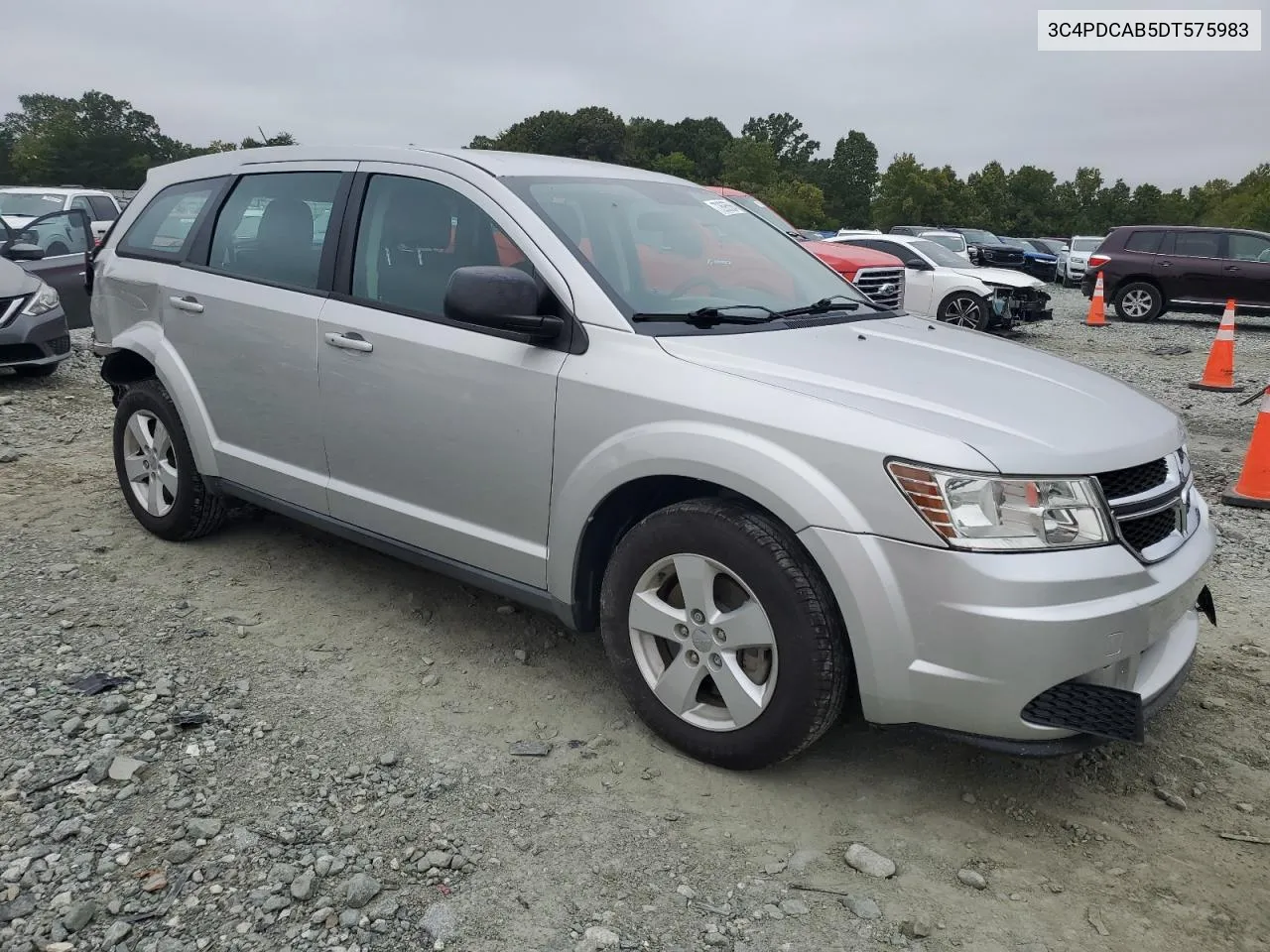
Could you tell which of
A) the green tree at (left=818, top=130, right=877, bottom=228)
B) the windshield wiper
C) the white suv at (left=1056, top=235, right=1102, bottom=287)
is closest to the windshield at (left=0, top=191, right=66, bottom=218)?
the windshield wiper

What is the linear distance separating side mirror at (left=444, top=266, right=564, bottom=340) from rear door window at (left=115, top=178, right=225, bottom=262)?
6.70ft

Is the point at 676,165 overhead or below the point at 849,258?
overhead

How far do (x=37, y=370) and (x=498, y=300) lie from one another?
7601mm

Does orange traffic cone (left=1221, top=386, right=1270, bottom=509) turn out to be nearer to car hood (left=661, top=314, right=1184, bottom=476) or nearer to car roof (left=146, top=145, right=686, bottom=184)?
car hood (left=661, top=314, right=1184, bottom=476)

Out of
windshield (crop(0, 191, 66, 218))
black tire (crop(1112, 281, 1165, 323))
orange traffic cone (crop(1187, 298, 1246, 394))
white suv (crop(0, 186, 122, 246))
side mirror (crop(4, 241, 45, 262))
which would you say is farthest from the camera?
black tire (crop(1112, 281, 1165, 323))

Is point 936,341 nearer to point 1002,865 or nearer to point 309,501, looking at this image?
point 1002,865

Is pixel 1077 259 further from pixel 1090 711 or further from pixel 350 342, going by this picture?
pixel 1090 711

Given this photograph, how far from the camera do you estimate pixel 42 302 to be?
855cm

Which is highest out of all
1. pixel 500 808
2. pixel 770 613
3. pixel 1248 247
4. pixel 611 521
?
pixel 1248 247

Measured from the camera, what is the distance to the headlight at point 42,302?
842cm

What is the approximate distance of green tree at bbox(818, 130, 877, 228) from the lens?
97.6 meters

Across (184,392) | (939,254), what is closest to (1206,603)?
(184,392)

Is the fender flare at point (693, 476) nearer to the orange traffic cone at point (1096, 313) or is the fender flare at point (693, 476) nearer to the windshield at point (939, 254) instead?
the windshield at point (939, 254)

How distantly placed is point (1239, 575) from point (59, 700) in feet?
15.9
